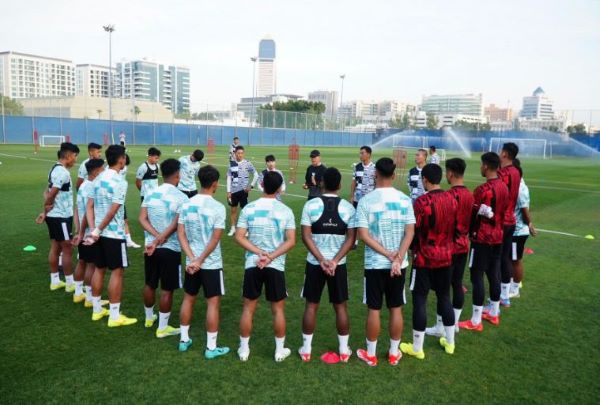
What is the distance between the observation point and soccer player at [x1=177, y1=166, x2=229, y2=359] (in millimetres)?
5168

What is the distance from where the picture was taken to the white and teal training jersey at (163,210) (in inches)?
224

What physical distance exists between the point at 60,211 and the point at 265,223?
4.10 metres

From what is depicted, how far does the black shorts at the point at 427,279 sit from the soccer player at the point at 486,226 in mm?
1117

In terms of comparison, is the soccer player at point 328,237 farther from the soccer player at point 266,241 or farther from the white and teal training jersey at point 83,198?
the white and teal training jersey at point 83,198

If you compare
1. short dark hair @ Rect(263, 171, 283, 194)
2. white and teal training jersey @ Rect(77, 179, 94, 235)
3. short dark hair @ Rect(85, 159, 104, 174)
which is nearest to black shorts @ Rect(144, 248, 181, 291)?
white and teal training jersey @ Rect(77, 179, 94, 235)

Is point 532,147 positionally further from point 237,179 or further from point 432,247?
point 432,247

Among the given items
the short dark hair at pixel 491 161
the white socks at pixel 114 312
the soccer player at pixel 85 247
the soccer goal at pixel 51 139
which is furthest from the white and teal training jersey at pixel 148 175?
the soccer goal at pixel 51 139

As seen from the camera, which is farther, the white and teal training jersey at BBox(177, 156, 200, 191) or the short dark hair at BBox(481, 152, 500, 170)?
the white and teal training jersey at BBox(177, 156, 200, 191)

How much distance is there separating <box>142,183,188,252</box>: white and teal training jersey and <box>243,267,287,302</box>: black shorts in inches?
45.8

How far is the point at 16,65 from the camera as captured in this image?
164250mm

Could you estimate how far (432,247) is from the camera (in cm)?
529

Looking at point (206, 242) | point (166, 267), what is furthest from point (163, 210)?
point (206, 242)

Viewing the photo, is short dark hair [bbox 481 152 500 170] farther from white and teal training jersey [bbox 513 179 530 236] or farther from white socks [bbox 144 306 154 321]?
white socks [bbox 144 306 154 321]

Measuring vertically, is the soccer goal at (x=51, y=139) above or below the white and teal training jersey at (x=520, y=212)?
above
